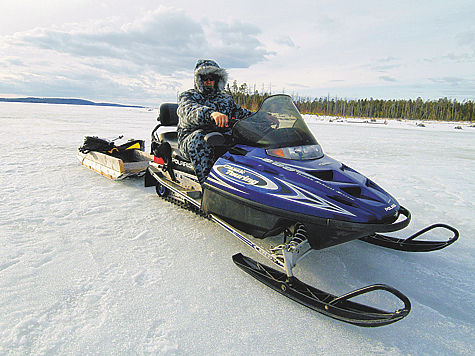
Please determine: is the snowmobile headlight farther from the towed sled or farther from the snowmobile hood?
the towed sled

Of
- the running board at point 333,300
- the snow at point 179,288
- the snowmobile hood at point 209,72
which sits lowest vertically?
the snow at point 179,288

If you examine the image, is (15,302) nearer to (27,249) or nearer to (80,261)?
(80,261)

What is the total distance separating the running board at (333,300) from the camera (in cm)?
151

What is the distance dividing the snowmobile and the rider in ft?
0.75

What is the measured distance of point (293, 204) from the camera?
74.7 inches

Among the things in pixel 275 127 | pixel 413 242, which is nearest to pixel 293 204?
pixel 275 127

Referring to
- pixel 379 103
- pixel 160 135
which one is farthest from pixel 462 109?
pixel 160 135

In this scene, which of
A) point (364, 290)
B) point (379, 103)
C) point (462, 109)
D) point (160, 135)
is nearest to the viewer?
point (364, 290)

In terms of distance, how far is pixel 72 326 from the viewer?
5.20 ft

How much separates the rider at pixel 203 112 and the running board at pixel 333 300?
1.15 m

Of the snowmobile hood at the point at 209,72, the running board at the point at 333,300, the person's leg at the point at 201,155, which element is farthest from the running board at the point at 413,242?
the snowmobile hood at the point at 209,72

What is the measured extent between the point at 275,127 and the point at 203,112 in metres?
0.76

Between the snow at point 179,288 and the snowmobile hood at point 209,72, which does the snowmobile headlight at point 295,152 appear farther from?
the snowmobile hood at point 209,72

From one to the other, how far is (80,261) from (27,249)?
1.72 feet
